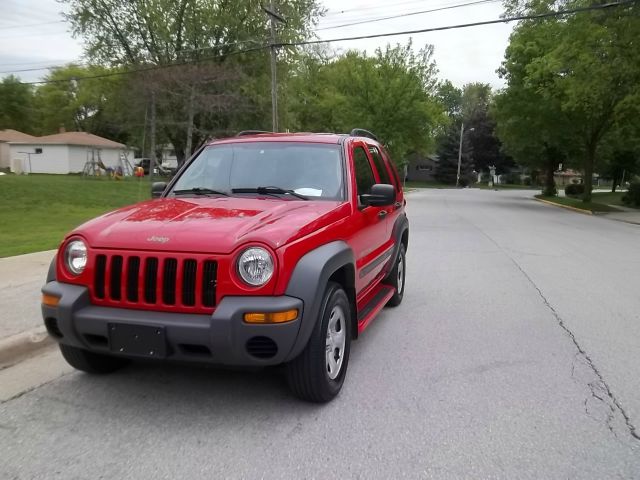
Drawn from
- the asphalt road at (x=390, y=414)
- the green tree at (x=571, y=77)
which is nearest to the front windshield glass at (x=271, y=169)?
the asphalt road at (x=390, y=414)

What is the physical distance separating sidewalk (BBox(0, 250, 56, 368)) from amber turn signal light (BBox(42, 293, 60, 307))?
1405mm

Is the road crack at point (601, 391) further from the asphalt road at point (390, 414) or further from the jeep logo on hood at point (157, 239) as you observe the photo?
the jeep logo on hood at point (157, 239)

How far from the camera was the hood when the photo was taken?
11.3 feet

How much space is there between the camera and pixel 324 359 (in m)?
3.71

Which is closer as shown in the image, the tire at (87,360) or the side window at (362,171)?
the tire at (87,360)

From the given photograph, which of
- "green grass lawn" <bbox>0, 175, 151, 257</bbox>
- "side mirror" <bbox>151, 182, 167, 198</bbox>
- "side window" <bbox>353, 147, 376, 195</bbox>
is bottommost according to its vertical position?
"green grass lawn" <bbox>0, 175, 151, 257</bbox>

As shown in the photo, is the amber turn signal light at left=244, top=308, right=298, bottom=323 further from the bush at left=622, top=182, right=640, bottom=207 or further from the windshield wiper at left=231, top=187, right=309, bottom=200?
the bush at left=622, top=182, right=640, bottom=207

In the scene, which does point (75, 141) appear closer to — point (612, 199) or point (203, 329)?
point (612, 199)

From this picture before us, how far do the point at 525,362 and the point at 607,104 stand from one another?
26.4 meters

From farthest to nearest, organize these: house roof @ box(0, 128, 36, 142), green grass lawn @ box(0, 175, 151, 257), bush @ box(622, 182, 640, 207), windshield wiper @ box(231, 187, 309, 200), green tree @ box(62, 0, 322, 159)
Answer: house roof @ box(0, 128, 36, 142) < green tree @ box(62, 0, 322, 159) < bush @ box(622, 182, 640, 207) < green grass lawn @ box(0, 175, 151, 257) < windshield wiper @ box(231, 187, 309, 200)

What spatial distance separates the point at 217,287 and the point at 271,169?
176 cm

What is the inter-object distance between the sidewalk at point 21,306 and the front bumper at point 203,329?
163 cm

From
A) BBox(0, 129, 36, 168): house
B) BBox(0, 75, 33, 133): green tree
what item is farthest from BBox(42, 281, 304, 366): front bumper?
BBox(0, 75, 33, 133): green tree

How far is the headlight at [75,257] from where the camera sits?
12.0 ft
